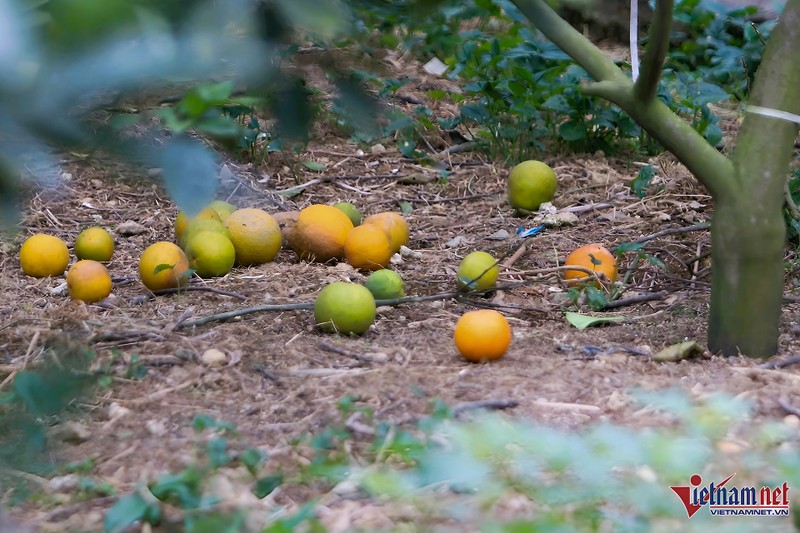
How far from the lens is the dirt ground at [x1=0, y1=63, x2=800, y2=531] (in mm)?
2117

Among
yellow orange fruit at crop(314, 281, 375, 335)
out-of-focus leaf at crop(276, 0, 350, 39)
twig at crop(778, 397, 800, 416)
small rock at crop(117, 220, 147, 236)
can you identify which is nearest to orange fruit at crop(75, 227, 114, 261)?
small rock at crop(117, 220, 147, 236)

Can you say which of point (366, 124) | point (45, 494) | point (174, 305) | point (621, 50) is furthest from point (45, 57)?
point (621, 50)

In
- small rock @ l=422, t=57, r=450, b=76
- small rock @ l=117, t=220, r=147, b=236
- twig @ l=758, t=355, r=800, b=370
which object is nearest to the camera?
twig @ l=758, t=355, r=800, b=370

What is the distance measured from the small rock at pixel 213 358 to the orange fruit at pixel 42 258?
147cm

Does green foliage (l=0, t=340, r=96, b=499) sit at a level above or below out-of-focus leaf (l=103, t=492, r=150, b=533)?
above

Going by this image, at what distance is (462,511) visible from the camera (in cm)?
96

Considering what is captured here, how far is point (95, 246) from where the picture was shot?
396 cm

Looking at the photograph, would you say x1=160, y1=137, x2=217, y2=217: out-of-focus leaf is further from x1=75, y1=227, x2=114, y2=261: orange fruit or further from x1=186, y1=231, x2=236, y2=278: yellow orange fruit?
x1=75, y1=227, x2=114, y2=261: orange fruit

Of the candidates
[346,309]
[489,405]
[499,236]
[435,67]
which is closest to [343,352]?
[346,309]

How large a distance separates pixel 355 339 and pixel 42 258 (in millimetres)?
1583

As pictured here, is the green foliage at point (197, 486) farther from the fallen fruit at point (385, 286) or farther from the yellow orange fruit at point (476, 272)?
the yellow orange fruit at point (476, 272)

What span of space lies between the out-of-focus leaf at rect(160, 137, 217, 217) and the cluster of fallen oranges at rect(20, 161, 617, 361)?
7.01ft

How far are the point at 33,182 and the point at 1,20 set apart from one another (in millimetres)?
223

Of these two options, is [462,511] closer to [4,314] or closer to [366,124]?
[366,124]
